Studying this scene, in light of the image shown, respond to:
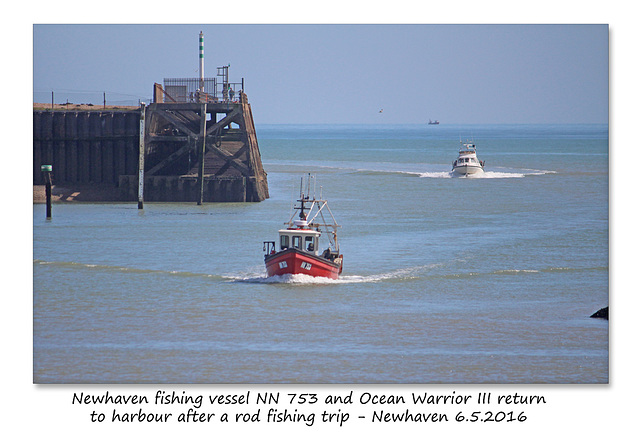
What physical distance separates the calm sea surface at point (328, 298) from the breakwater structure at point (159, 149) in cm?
109

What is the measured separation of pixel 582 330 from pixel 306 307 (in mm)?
6988

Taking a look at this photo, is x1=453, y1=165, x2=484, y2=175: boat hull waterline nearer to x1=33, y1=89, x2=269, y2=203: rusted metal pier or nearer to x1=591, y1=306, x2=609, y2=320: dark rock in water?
x1=33, y1=89, x2=269, y2=203: rusted metal pier

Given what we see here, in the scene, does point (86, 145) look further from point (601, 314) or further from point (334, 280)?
point (601, 314)

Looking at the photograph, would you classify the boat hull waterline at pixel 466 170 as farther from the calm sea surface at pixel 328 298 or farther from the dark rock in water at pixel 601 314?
the dark rock in water at pixel 601 314

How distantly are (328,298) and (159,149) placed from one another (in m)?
25.7

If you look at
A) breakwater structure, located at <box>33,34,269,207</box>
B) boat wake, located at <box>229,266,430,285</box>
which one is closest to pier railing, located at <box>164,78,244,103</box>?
breakwater structure, located at <box>33,34,269,207</box>

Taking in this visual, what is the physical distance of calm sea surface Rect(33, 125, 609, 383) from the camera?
18.5m

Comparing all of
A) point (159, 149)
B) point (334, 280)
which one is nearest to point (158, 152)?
point (159, 149)

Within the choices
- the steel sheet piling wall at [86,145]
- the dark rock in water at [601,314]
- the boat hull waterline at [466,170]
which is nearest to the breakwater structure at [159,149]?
the steel sheet piling wall at [86,145]

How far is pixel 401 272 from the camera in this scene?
98.0ft

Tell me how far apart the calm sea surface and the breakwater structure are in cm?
109

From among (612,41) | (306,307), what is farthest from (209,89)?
(612,41)
